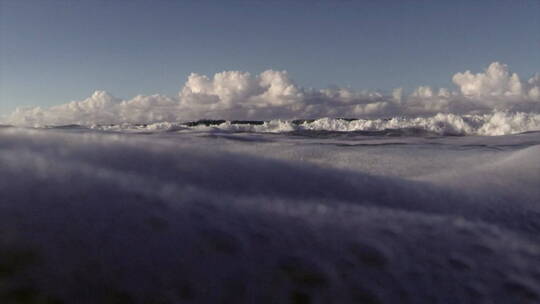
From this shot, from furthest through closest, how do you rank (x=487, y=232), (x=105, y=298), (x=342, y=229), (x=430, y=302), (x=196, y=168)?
(x=196, y=168), (x=487, y=232), (x=342, y=229), (x=430, y=302), (x=105, y=298)

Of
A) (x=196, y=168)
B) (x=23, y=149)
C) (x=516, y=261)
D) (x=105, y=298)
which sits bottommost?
(x=516, y=261)

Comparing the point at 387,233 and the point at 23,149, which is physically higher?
the point at 23,149

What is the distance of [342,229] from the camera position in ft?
4.15

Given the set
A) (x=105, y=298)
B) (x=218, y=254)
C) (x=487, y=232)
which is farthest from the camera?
(x=487, y=232)

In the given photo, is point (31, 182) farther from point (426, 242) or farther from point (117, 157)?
point (426, 242)

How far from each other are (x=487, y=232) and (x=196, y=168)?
1465 millimetres

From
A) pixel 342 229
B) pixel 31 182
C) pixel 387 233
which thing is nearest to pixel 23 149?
pixel 31 182

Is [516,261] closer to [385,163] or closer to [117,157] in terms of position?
[117,157]

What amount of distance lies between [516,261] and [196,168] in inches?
60.7

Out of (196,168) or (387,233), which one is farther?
(196,168)

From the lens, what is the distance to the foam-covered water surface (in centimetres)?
85

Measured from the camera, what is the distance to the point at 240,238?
1.10 meters

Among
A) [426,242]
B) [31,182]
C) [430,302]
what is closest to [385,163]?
[426,242]

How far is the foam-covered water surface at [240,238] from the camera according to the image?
846 millimetres
